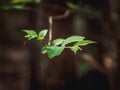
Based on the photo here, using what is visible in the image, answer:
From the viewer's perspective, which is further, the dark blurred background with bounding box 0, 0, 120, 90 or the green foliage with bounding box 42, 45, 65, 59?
the dark blurred background with bounding box 0, 0, 120, 90

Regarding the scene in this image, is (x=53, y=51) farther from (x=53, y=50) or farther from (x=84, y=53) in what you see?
(x=84, y=53)

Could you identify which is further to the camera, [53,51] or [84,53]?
[84,53]

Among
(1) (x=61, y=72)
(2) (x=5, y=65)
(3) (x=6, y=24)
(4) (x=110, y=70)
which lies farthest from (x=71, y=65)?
(3) (x=6, y=24)

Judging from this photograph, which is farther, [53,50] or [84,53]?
[84,53]

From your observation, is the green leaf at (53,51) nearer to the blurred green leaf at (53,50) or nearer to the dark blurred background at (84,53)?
the blurred green leaf at (53,50)

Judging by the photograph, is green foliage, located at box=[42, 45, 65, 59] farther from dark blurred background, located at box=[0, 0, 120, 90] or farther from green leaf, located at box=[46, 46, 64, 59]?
Answer: dark blurred background, located at box=[0, 0, 120, 90]

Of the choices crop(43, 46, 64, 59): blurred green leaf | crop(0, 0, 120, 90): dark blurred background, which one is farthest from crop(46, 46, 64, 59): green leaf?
crop(0, 0, 120, 90): dark blurred background

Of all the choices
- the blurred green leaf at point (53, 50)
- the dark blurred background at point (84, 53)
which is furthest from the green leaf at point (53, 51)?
the dark blurred background at point (84, 53)

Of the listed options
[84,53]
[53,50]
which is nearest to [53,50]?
[53,50]

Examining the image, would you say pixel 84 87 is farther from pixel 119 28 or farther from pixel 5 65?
pixel 5 65

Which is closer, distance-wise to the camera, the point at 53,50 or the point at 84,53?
the point at 53,50

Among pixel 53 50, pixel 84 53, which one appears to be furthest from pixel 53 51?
pixel 84 53

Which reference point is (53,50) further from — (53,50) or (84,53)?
(84,53)
